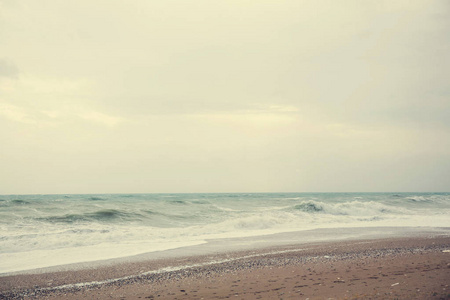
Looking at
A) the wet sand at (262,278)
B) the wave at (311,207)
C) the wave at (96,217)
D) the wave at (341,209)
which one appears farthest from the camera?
the wave at (311,207)

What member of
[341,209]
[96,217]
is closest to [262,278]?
[96,217]

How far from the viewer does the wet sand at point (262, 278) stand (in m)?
6.29

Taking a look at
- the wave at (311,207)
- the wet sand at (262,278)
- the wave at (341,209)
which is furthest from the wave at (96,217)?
the wave at (341,209)

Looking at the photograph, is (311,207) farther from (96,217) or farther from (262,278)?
(262,278)

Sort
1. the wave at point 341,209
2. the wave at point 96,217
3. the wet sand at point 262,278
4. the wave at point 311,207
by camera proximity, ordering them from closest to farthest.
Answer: the wet sand at point 262,278 < the wave at point 96,217 < the wave at point 341,209 < the wave at point 311,207

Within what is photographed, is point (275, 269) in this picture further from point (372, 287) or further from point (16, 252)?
point (16, 252)

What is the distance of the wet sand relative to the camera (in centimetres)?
629

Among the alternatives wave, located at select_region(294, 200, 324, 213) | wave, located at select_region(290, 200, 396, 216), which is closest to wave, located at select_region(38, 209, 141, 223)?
wave, located at select_region(294, 200, 324, 213)

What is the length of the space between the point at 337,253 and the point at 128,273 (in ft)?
22.8

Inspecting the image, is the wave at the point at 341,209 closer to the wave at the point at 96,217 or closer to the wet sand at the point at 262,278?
the wave at the point at 96,217

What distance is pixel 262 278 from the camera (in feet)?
26.2

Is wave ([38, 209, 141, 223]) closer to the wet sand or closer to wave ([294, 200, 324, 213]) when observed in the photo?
the wet sand

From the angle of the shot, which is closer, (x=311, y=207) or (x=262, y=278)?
(x=262, y=278)

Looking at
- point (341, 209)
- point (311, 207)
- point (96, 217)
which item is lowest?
point (96, 217)
